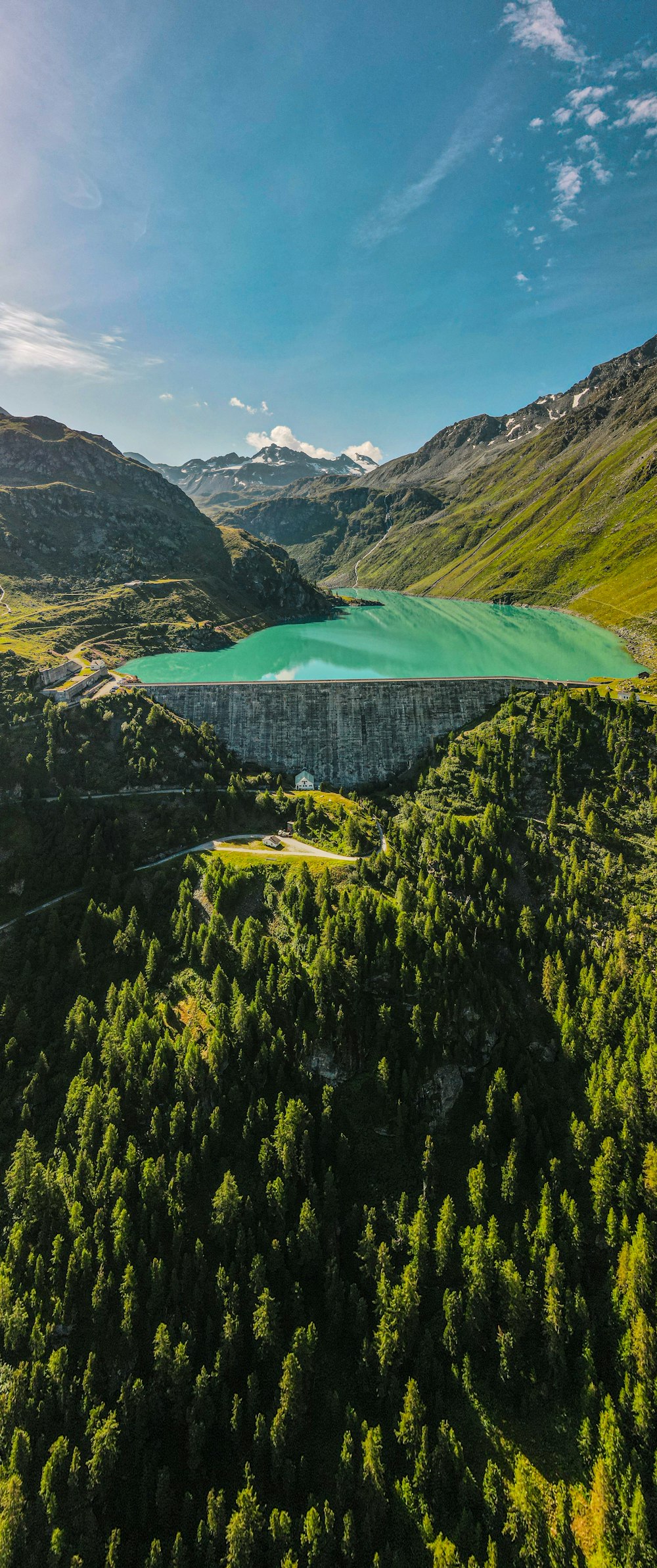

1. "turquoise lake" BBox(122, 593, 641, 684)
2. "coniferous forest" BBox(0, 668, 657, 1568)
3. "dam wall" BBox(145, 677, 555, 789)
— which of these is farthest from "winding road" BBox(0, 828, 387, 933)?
"turquoise lake" BBox(122, 593, 641, 684)

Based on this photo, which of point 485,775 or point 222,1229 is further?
point 485,775

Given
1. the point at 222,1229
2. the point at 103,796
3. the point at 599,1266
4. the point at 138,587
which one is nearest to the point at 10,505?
the point at 138,587

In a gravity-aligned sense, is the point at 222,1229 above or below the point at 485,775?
below

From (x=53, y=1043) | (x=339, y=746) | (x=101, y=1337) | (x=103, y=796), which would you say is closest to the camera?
(x=101, y=1337)

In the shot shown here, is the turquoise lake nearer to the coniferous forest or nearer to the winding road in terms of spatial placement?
the winding road

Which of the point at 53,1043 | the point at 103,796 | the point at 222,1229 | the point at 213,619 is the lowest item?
the point at 222,1229

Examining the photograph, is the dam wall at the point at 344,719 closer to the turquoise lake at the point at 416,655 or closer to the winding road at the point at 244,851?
the turquoise lake at the point at 416,655

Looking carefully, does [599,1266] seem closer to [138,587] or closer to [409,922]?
[409,922]
